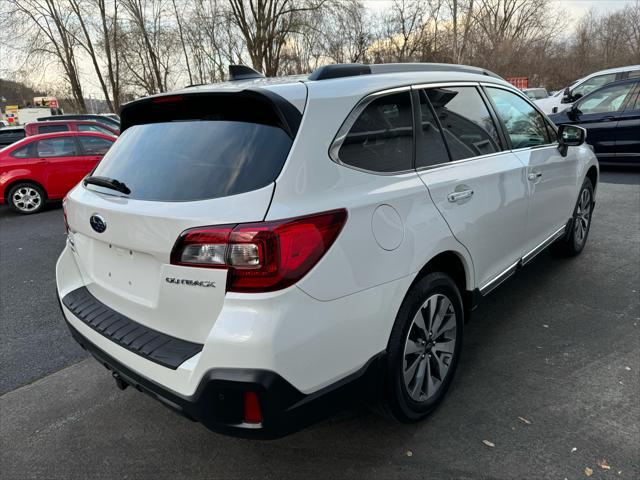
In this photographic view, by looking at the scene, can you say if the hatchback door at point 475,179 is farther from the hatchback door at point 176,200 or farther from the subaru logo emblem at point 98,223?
the subaru logo emblem at point 98,223

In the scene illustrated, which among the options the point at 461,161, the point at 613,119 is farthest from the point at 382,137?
the point at 613,119

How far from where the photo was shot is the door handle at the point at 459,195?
246 cm

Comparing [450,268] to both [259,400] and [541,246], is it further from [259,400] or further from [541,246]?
[541,246]

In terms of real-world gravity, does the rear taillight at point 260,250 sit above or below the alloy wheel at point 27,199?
above

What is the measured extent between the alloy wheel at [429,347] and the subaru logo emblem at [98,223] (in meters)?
1.52

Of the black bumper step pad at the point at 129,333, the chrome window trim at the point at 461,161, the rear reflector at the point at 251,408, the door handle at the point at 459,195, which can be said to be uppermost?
the chrome window trim at the point at 461,161

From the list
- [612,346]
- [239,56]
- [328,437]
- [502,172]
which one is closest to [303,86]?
[502,172]

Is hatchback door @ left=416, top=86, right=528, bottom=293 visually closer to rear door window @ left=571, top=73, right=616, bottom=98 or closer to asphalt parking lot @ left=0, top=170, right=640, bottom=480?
asphalt parking lot @ left=0, top=170, right=640, bottom=480

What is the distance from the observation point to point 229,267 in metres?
1.73

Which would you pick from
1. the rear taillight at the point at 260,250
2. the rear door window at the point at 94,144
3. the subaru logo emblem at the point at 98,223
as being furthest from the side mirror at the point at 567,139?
the rear door window at the point at 94,144

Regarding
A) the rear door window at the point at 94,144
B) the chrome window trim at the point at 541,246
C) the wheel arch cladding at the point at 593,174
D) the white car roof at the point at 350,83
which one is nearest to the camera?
the white car roof at the point at 350,83

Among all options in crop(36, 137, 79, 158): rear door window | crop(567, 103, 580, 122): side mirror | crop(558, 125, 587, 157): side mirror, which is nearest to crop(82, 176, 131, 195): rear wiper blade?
crop(558, 125, 587, 157): side mirror

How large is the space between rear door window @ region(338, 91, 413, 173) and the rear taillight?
16.9 inches

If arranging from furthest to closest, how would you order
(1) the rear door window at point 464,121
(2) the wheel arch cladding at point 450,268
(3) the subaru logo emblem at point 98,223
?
(1) the rear door window at point 464,121 → (2) the wheel arch cladding at point 450,268 → (3) the subaru logo emblem at point 98,223
